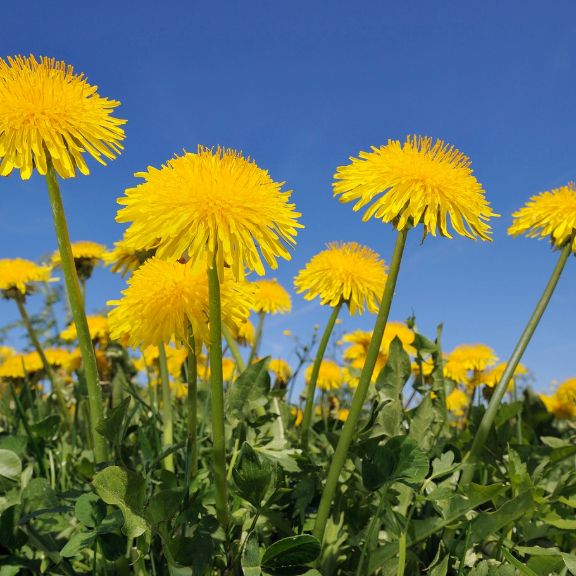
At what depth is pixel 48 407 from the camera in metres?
3.84

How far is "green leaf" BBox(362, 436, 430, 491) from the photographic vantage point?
1733 mm

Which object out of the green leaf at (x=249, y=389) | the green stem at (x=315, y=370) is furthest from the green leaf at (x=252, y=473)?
the green stem at (x=315, y=370)

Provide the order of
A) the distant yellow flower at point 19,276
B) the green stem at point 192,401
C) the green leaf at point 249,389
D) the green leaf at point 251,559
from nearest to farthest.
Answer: the green leaf at point 251,559
the green stem at point 192,401
the green leaf at point 249,389
the distant yellow flower at point 19,276

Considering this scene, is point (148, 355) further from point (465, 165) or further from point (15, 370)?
point (465, 165)

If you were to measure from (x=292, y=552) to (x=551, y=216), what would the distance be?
1.71 m

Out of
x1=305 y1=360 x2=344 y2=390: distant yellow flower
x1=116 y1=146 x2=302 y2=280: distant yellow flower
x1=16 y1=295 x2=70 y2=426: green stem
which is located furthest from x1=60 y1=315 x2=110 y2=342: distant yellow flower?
x1=116 y1=146 x2=302 y2=280: distant yellow flower

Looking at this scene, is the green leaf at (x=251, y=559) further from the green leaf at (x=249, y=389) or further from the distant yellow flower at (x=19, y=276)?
the distant yellow flower at (x=19, y=276)

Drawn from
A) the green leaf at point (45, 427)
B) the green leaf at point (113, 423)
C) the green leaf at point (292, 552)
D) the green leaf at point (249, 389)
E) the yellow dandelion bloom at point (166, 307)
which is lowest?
the green leaf at point (292, 552)

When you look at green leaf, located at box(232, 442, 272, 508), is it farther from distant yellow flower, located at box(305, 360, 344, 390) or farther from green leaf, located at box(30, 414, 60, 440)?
distant yellow flower, located at box(305, 360, 344, 390)

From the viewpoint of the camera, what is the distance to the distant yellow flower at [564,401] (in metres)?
4.23

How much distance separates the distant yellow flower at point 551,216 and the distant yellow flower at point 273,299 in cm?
144

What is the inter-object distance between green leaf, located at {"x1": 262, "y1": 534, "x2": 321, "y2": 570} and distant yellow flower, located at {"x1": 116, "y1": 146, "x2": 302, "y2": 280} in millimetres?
675

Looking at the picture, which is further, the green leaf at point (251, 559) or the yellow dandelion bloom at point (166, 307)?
the yellow dandelion bloom at point (166, 307)

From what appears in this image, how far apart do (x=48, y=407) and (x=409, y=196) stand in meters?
2.97
